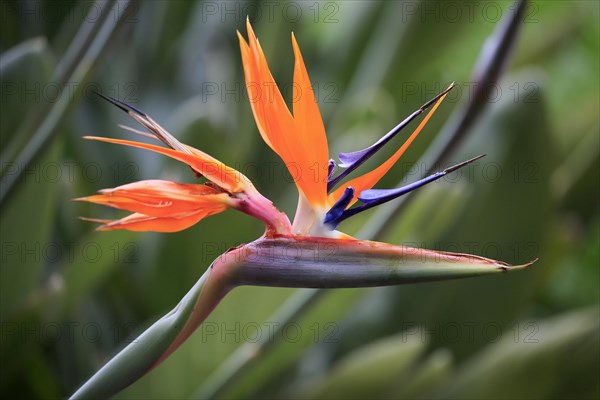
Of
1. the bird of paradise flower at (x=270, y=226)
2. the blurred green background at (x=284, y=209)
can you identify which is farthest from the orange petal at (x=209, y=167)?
the blurred green background at (x=284, y=209)

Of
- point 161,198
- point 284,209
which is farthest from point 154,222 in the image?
point 284,209

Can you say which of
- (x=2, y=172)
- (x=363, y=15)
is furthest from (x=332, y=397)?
(x=363, y=15)

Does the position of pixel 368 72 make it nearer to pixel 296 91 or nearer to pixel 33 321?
pixel 33 321

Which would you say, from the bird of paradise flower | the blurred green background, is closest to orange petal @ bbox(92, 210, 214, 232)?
the bird of paradise flower

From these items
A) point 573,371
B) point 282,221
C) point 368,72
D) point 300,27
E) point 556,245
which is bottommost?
point 573,371

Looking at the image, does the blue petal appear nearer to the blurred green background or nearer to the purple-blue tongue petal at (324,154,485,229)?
the purple-blue tongue petal at (324,154,485,229)

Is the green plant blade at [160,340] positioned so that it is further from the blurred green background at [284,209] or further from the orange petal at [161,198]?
the blurred green background at [284,209]
